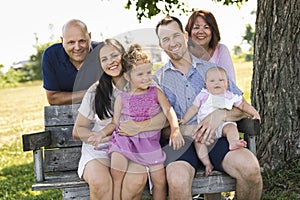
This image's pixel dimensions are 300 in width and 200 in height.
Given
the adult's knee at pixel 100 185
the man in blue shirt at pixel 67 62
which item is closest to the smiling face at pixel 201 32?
the man in blue shirt at pixel 67 62

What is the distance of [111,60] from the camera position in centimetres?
322

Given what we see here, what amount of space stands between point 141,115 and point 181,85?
361 millimetres

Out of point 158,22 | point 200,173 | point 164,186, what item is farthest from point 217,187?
point 158,22

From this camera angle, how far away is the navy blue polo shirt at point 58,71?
363cm

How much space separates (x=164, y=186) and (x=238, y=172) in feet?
1.42

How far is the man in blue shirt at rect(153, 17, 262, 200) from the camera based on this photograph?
3027 mm

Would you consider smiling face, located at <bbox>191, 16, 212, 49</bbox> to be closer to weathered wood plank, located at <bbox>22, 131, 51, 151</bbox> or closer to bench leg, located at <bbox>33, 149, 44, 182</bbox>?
weathered wood plank, located at <bbox>22, 131, 51, 151</bbox>

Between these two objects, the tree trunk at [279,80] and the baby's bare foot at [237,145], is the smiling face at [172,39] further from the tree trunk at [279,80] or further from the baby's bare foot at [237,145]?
the tree trunk at [279,80]

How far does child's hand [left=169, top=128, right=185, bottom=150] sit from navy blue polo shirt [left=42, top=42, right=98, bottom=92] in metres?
0.87

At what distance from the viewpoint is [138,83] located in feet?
10.4

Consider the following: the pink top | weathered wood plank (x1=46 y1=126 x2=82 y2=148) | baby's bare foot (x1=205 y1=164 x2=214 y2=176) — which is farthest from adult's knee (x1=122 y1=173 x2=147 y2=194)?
the pink top

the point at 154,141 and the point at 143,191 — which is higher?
the point at 154,141

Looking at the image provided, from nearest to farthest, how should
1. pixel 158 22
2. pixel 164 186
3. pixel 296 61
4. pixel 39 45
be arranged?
1. pixel 164 186
2. pixel 158 22
3. pixel 296 61
4. pixel 39 45

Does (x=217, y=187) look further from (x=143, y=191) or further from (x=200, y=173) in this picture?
(x=143, y=191)
